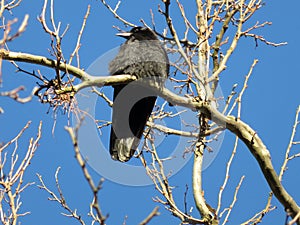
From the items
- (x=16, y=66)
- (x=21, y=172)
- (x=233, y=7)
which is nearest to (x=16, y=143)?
(x=21, y=172)

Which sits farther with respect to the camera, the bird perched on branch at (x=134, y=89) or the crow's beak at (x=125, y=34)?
the crow's beak at (x=125, y=34)

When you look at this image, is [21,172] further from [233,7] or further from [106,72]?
[233,7]

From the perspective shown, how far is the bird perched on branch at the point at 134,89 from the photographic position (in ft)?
12.8

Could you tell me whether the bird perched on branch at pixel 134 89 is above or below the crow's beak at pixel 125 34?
below

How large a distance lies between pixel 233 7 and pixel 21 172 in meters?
1.87

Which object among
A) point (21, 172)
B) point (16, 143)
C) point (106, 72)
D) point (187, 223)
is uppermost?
point (106, 72)

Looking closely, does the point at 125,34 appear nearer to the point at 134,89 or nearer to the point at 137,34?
the point at 137,34

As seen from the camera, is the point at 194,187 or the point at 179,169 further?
the point at 179,169

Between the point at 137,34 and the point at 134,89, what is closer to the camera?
the point at 134,89

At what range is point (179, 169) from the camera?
4316 millimetres

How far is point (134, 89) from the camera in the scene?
3850 mm

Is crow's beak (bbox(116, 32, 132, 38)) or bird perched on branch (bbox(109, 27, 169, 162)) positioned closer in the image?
bird perched on branch (bbox(109, 27, 169, 162))

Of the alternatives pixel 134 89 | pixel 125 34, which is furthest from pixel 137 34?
pixel 134 89

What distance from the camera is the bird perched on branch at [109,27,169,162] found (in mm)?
3906
